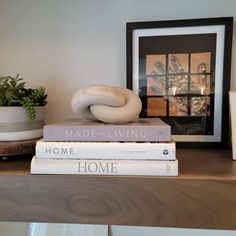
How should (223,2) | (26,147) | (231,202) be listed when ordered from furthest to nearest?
(223,2) < (26,147) < (231,202)

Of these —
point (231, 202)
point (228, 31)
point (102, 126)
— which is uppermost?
point (228, 31)

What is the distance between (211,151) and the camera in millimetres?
680

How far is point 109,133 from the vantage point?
507 millimetres

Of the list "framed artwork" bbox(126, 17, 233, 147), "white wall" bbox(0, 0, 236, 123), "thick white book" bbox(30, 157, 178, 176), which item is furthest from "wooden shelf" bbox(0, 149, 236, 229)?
"white wall" bbox(0, 0, 236, 123)

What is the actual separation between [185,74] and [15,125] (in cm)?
48

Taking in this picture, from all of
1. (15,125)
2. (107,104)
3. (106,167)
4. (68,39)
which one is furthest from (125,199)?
(68,39)

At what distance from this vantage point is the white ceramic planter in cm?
61

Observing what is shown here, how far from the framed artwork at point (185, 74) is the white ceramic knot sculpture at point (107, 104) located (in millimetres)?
176

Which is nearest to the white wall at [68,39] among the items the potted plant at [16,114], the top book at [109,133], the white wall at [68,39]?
the white wall at [68,39]

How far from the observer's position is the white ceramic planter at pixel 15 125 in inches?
23.9

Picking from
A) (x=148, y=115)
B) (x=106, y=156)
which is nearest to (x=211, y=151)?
(x=148, y=115)

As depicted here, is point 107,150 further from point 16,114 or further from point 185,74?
point 185,74

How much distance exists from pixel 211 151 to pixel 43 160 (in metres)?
0.44

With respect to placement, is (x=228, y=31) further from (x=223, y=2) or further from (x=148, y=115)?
(x=148, y=115)
